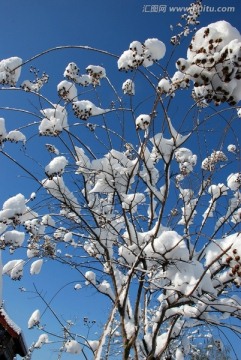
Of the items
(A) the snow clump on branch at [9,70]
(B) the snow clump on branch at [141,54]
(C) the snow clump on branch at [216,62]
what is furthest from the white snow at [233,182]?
(A) the snow clump on branch at [9,70]

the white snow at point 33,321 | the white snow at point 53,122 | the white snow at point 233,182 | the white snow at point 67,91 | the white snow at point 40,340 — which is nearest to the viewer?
the white snow at point 53,122

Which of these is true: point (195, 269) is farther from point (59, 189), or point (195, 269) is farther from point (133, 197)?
point (59, 189)

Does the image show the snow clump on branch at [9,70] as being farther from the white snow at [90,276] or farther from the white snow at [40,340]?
the white snow at [40,340]

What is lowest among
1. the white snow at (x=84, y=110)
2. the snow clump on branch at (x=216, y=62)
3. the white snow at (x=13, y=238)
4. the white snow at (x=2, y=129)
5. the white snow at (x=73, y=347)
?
the white snow at (x=73, y=347)

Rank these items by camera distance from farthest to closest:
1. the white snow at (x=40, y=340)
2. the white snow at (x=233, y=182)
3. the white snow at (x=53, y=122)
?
the white snow at (x=40, y=340), the white snow at (x=233, y=182), the white snow at (x=53, y=122)

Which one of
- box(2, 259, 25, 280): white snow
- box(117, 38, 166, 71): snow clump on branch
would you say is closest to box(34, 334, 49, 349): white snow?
box(2, 259, 25, 280): white snow

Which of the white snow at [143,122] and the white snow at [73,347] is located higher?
the white snow at [143,122]

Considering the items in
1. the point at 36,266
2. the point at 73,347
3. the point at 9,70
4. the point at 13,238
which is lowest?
the point at 73,347

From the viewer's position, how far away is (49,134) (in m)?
4.29

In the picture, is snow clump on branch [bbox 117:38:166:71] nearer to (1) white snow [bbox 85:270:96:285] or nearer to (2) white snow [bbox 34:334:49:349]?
(1) white snow [bbox 85:270:96:285]

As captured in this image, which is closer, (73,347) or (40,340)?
(73,347)

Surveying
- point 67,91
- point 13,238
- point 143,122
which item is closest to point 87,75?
point 67,91

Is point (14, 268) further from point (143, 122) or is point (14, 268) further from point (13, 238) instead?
point (143, 122)

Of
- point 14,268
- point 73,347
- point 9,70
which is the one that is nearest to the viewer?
point 9,70
